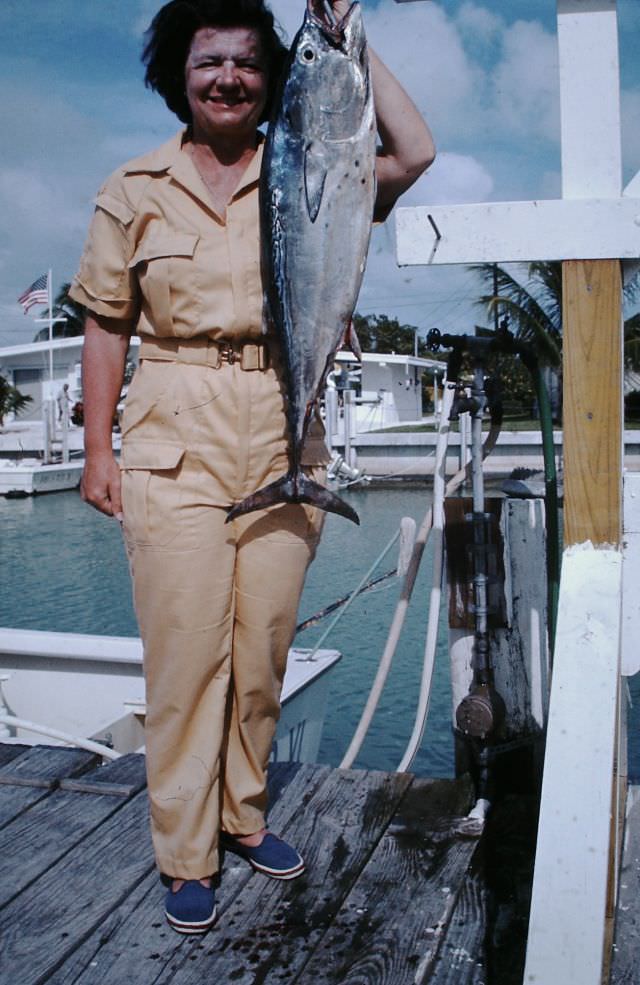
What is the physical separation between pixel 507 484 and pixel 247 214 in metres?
1.49

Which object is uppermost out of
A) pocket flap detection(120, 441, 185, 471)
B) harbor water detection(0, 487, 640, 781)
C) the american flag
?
the american flag

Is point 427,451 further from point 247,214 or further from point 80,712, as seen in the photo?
point 247,214

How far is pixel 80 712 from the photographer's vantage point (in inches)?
216

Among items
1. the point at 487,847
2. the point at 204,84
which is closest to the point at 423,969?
the point at 487,847

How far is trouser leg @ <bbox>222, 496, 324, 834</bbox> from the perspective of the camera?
239 centimetres

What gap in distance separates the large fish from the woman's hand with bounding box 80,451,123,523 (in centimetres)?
36

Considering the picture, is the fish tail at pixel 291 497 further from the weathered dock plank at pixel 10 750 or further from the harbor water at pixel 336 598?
the harbor water at pixel 336 598

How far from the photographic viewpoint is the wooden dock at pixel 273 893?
7.07 feet

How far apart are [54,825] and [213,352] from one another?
1543 mm

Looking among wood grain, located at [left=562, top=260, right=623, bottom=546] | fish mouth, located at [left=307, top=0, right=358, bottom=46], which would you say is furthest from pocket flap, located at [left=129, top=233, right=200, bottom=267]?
wood grain, located at [left=562, top=260, right=623, bottom=546]

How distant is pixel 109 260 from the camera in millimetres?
2342

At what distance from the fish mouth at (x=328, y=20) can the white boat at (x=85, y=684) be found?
11.9ft

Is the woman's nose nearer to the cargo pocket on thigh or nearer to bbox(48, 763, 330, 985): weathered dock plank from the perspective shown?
the cargo pocket on thigh

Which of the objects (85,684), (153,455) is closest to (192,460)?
(153,455)
